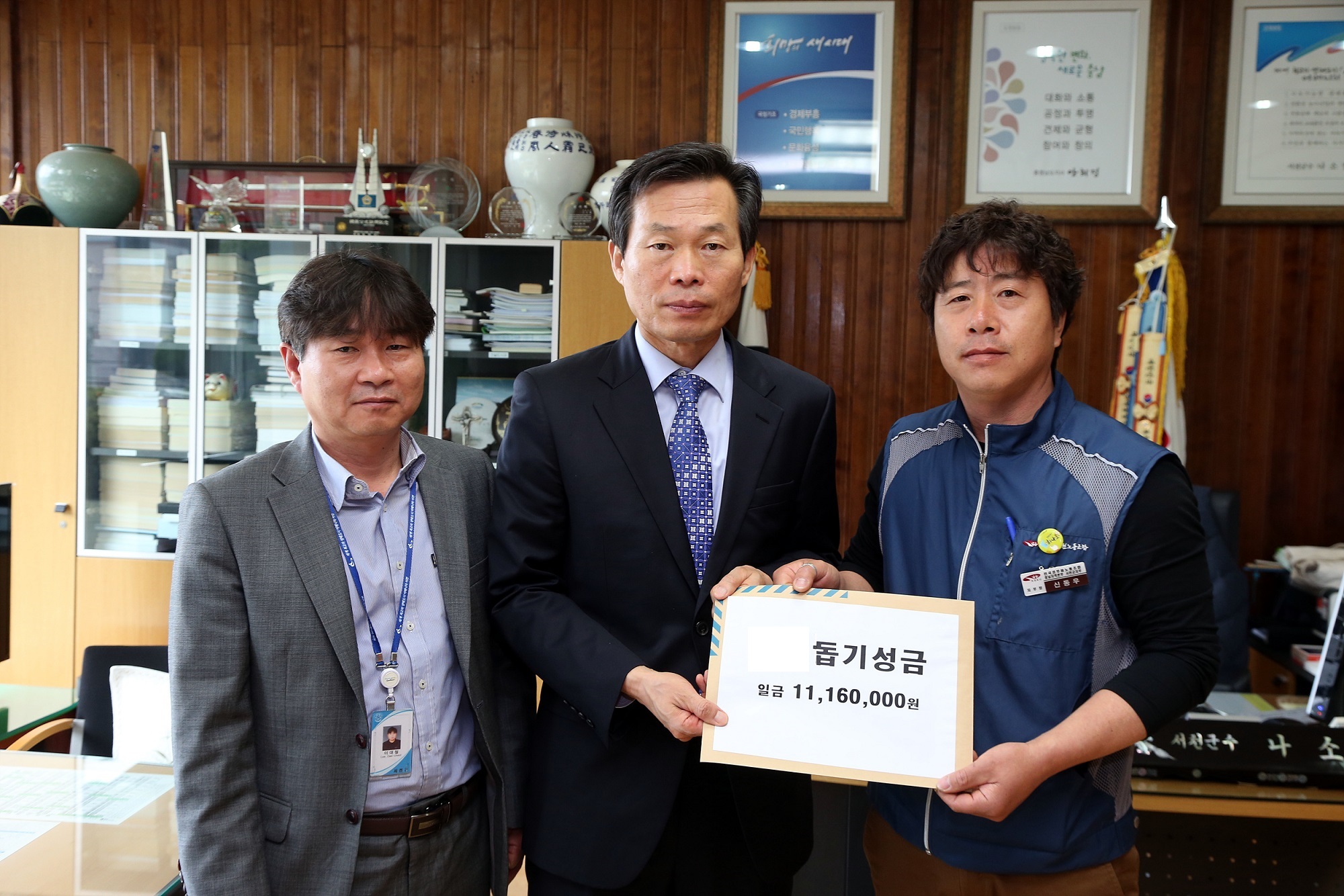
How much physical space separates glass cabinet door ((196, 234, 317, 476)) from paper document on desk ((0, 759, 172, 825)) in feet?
6.20

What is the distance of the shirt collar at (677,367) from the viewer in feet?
4.53

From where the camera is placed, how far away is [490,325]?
354 cm

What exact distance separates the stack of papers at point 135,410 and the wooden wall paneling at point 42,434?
109 millimetres

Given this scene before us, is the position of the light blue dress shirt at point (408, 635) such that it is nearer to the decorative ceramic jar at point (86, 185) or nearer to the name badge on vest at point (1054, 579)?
the name badge on vest at point (1054, 579)

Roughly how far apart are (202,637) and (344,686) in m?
0.19

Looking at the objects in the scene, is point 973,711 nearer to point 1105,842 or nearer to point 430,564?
point 1105,842

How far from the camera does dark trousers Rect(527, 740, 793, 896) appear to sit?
1.28 meters

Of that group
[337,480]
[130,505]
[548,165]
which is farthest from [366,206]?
[337,480]

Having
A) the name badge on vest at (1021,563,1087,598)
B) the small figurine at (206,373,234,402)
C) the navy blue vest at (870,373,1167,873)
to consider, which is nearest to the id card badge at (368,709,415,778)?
the navy blue vest at (870,373,1167,873)

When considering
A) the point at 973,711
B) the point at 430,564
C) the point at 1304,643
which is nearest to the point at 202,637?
the point at 430,564

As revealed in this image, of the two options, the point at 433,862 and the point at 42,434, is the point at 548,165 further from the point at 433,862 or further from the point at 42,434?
the point at 433,862

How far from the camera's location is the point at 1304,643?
294cm

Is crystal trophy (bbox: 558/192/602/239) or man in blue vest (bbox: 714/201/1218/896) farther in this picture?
crystal trophy (bbox: 558/192/602/239)

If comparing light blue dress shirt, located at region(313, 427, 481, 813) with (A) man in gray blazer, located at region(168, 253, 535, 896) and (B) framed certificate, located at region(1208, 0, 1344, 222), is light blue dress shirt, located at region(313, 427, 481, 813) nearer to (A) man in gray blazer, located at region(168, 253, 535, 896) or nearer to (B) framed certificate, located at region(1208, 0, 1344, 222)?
(A) man in gray blazer, located at region(168, 253, 535, 896)
